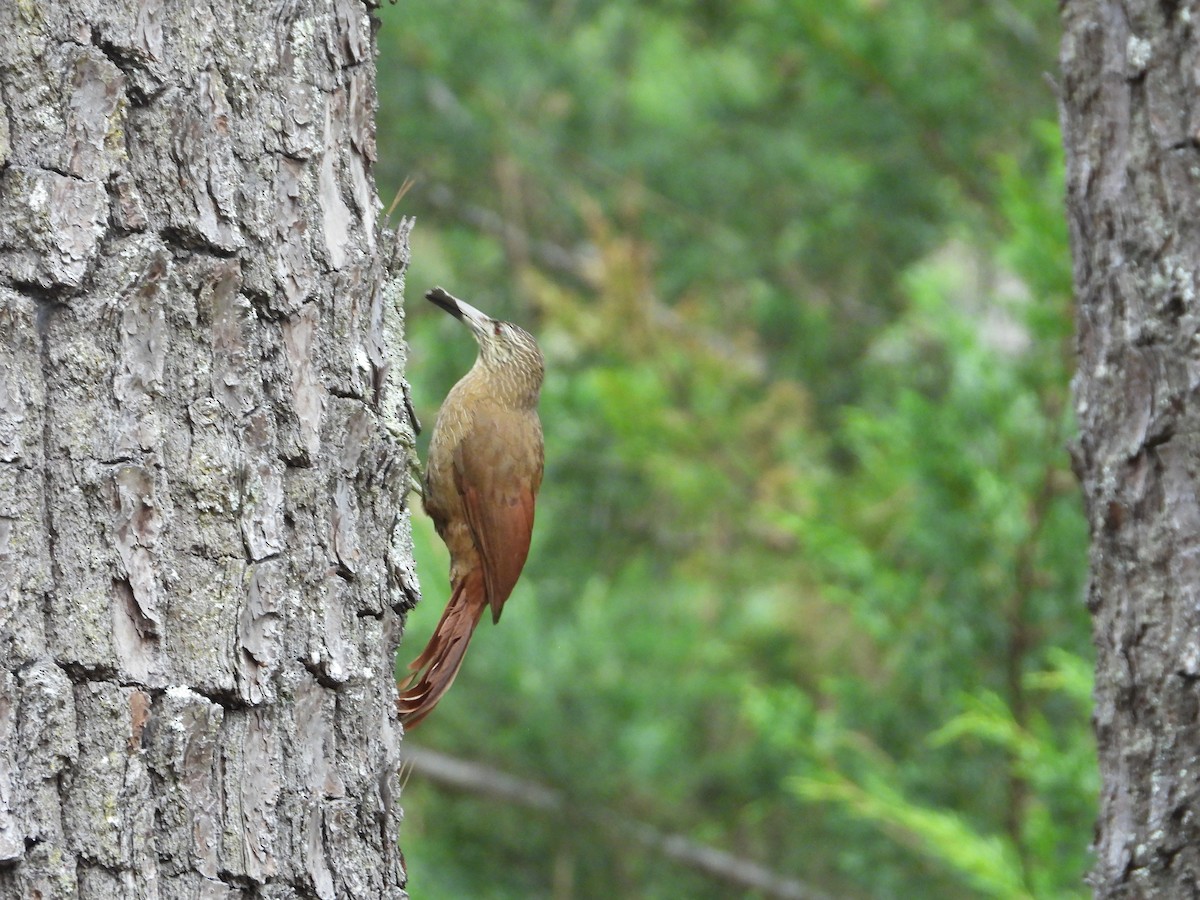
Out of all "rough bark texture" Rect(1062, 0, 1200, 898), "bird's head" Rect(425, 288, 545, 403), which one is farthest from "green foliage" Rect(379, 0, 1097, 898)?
"rough bark texture" Rect(1062, 0, 1200, 898)

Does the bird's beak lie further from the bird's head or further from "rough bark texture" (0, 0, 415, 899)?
"rough bark texture" (0, 0, 415, 899)

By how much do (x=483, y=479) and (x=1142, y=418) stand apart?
1.65 meters

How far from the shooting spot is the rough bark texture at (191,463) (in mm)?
1550

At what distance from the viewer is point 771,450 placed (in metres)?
7.45

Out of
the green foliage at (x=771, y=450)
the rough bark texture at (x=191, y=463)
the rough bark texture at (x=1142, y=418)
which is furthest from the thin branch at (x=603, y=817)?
the rough bark texture at (x=191, y=463)

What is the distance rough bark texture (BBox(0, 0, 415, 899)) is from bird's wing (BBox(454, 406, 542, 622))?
4.47 feet

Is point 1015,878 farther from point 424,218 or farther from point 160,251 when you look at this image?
point 424,218

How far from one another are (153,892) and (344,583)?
1.49 ft

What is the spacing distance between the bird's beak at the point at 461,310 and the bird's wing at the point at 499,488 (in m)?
0.29

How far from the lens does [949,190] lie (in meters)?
8.23

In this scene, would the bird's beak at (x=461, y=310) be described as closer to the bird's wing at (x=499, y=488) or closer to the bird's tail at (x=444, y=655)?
the bird's wing at (x=499, y=488)

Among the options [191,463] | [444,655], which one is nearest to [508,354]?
[444,655]

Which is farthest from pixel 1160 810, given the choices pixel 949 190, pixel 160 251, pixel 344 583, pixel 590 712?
pixel 949 190

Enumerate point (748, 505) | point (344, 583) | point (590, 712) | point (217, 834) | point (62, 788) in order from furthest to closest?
1. point (748, 505)
2. point (590, 712)
3. point (344, 583)
4. point (217, 834)
5. point (62, 788)
